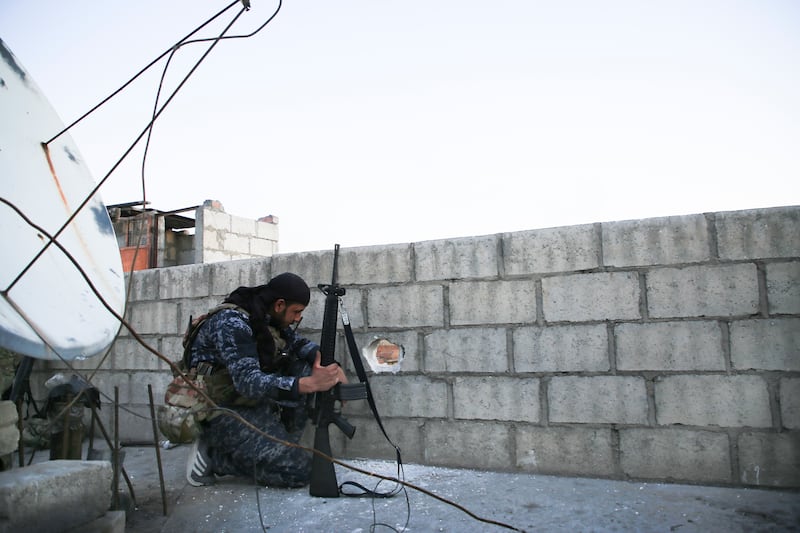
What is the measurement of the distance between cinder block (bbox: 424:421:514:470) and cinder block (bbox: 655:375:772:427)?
738mm

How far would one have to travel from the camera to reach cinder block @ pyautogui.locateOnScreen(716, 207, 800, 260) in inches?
90.0

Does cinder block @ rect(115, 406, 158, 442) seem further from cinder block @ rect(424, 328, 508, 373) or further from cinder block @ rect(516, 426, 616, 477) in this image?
cinder block @ rect(516, 426, 616, 477)

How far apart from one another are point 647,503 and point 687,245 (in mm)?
1123

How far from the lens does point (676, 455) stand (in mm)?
2383

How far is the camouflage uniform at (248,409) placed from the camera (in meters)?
2.53

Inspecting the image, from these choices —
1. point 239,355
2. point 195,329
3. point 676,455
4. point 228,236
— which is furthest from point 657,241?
point 228,236

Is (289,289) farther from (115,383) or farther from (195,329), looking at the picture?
(115,383)

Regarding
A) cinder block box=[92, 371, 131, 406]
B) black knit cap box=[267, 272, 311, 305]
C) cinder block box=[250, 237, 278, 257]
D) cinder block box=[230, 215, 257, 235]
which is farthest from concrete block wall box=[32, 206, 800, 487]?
cinder block box=[250, 237, 278, 257]

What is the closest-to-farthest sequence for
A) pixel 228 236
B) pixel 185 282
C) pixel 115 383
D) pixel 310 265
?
pixel 310 265
pixel 185 282
pixel 115 383
pixel 228 236

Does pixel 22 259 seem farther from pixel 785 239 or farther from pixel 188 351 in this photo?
pixel 785 239

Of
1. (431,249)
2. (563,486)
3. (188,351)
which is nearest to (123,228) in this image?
(188,351)

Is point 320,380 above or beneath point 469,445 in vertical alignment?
above

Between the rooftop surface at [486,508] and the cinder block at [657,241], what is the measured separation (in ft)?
3.29

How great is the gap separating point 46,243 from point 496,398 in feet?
6.73
